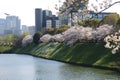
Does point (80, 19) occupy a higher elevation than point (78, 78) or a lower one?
higher

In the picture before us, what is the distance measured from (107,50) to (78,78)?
18.5 meters

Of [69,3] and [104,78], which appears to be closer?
[69,3]

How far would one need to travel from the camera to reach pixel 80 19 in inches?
375

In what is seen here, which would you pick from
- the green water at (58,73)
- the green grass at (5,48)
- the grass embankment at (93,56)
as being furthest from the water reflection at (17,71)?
the green grass at (5,48)

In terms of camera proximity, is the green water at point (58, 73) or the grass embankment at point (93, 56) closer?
the green water at point (58, 73)

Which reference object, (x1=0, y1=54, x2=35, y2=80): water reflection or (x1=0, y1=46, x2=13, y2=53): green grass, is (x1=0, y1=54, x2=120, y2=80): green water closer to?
(x1=0, y1=54, x2=35, y2=80): water reflection

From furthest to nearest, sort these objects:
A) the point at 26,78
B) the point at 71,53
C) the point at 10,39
Answer: 1. the point at 10,39
2. the point at 71,53
3. the point at 26,78

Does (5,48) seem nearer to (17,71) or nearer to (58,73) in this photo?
(17,71)

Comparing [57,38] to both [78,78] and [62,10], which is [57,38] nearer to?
[78,78]

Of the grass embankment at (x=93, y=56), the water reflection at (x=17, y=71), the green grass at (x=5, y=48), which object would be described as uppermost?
the grass embankment at (x=93, y=56)

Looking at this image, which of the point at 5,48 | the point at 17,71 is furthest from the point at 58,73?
the point at 5,48

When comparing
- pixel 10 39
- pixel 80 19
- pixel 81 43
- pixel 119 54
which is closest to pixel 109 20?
pixel 81 43

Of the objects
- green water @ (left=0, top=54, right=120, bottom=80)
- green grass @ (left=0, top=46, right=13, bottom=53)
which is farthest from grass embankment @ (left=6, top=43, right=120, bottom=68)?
green grass @ (left=0, top=46, right=13, bottom=53)

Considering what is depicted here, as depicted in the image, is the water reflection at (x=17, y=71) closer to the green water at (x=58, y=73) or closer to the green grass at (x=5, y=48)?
the green water at (x=58, y=73)
